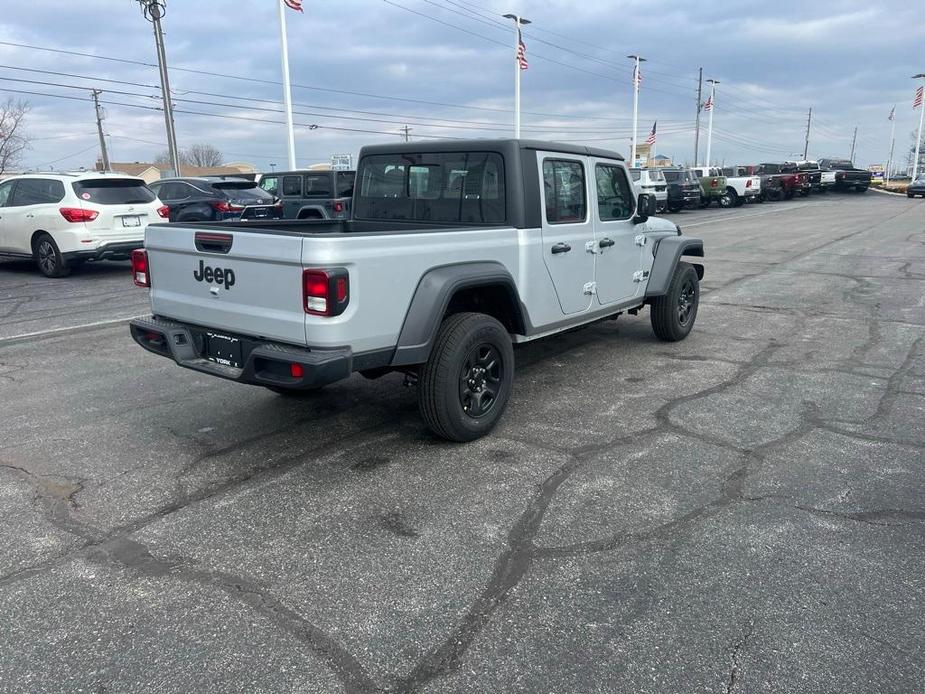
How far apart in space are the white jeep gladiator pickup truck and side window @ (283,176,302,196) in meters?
10.9

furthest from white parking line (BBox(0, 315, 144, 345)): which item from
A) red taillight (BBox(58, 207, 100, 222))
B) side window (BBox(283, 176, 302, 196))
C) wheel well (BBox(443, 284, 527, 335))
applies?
side window (BBox(283, 176, 302, 196))

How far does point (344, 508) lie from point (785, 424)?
316 centimetres

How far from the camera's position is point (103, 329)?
8.27m

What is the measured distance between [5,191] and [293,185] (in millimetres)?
5746

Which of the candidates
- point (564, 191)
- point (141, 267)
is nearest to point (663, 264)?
point (564, 191)

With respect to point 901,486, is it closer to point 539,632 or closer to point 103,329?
point 539,632

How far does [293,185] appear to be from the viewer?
16.7 m

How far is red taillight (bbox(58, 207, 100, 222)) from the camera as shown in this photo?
1188 centimetres

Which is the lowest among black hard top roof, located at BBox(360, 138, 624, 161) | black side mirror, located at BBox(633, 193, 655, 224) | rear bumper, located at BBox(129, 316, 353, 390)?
rear bumper, located at BBox(129, 316, 353, 390)

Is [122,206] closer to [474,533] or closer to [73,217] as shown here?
[73,217]

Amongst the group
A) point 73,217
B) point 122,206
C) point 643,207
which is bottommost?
point 73,217

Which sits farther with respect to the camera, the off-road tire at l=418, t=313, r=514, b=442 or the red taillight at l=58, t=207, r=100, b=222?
the red taillight at l=58, t=207, r=100, b=222

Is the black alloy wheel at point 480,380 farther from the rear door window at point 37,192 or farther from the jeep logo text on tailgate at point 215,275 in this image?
the rear door window at point 37,192

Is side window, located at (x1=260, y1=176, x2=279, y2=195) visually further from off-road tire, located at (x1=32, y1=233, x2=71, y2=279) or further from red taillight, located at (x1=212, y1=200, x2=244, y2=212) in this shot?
off-road tire, located at (x1=32, y1=233, x2=71, y2=279)
